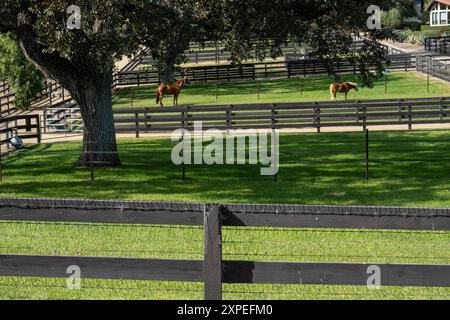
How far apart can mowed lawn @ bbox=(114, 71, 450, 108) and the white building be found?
35.0 m

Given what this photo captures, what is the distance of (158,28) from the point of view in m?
19.6

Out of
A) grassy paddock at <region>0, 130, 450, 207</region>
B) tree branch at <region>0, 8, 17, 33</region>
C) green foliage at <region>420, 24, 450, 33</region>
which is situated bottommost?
grassy paddock at <region>0, 130, 450, 207</region>

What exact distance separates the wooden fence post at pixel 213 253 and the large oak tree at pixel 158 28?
41.8 ft

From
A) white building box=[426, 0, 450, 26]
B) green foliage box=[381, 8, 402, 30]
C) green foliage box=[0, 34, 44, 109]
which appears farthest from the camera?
white building box=[426, 0, 450, 26]

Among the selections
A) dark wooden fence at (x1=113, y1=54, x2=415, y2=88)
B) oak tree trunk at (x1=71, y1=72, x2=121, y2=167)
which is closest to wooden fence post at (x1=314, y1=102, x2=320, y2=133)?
oak tree trunk at (x1=71, y1=72, x2=121, y2=167)

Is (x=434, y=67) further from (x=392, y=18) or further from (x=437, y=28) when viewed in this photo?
(x=437, y=28)

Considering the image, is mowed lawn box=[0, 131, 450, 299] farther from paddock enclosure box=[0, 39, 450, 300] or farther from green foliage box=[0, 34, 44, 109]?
green foliage box=[0, 34, 44, 109]

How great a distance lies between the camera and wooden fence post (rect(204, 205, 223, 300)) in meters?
6.77

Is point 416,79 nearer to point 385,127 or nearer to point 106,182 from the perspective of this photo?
point 385,127

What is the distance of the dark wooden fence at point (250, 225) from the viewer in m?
6.81

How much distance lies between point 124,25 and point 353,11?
5721 mm
